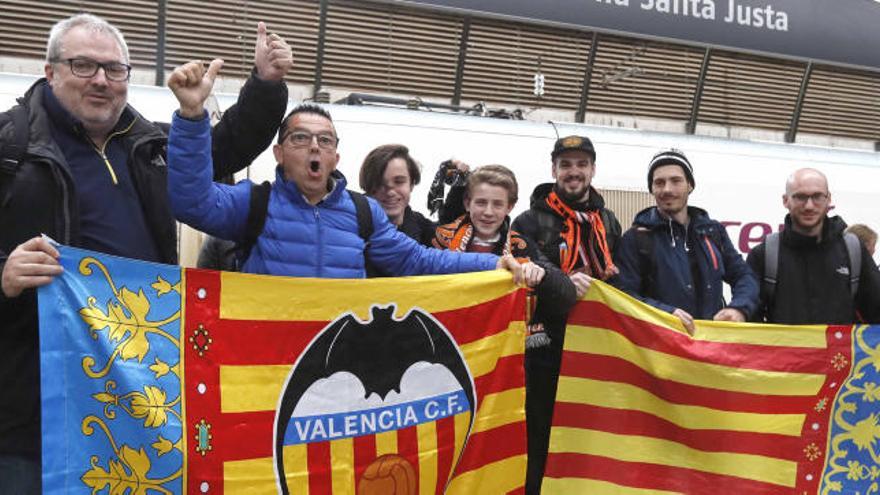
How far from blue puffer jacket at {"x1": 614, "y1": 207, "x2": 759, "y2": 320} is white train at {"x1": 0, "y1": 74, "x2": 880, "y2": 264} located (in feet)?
8.44

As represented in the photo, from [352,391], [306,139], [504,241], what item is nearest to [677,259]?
[504,241]

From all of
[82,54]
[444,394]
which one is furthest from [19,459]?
[444,394]

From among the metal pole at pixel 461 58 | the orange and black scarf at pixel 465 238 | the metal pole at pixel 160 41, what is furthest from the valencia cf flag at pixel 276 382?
the metal pole at pixel 461 58

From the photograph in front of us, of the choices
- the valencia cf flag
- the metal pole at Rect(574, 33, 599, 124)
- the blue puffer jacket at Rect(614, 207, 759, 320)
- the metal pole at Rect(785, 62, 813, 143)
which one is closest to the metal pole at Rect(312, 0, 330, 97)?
the metal pole at Rect(574, 33, 599, 124)

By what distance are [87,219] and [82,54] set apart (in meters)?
0.50

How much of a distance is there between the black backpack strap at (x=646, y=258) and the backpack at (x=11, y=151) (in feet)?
8.99

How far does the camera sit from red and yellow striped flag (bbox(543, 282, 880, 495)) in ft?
12.4

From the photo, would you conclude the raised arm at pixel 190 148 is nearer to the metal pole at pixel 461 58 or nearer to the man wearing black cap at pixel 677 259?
the man wearing black cap at pixel 677 259

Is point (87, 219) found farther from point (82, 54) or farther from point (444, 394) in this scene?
point (444, 394)

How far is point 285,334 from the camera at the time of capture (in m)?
3.00

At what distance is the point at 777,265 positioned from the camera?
4.48 m

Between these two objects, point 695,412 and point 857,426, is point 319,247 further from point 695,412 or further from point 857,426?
point 857,426

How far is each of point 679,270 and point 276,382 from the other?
2086 millimetres

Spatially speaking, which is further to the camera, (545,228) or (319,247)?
(545,228)
